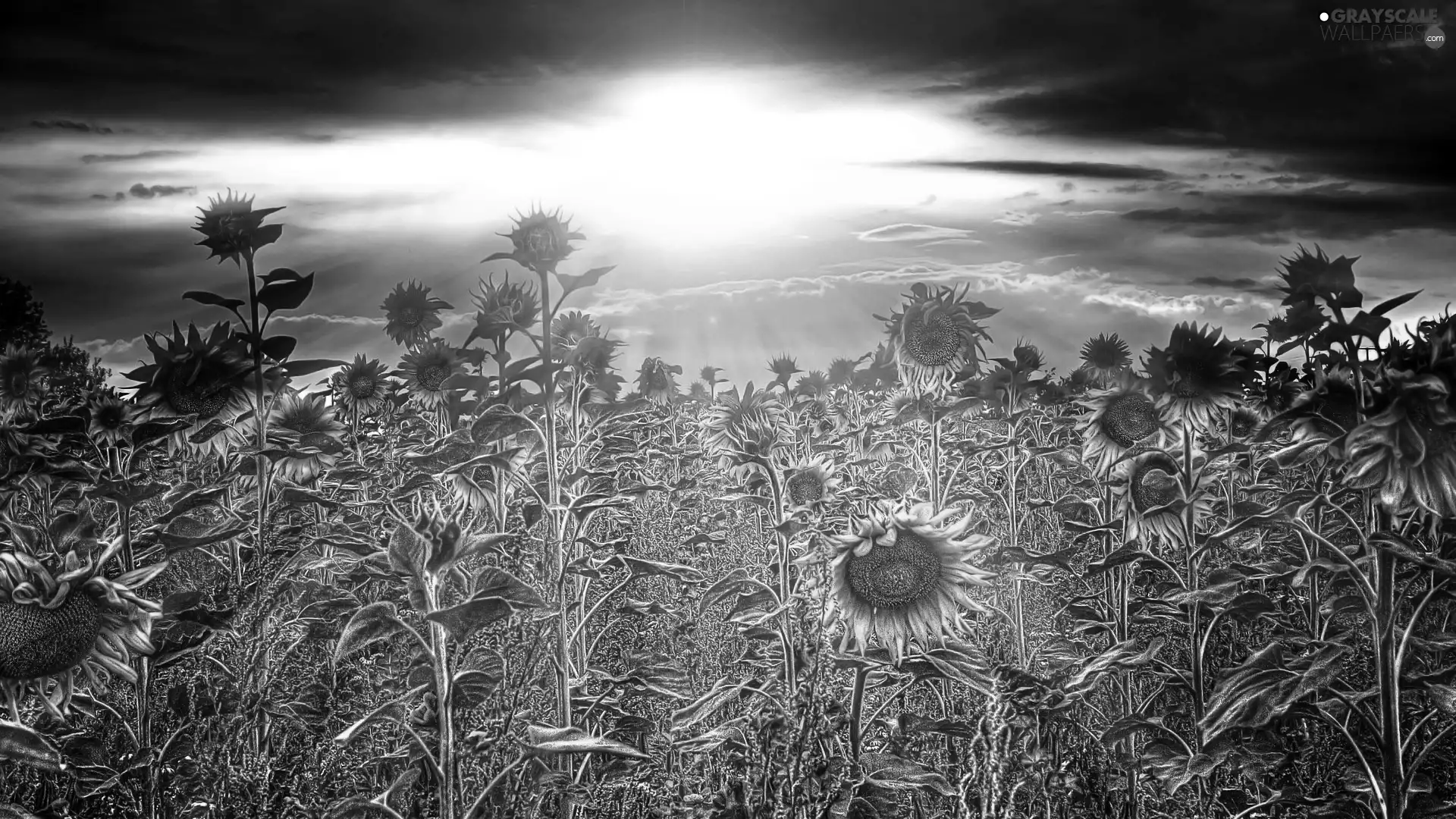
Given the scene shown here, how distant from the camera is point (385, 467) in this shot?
5.76 metres

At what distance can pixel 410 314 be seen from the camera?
361 inches

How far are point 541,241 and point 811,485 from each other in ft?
6.32

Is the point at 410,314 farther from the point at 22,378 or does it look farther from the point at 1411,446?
the point at 1411,446

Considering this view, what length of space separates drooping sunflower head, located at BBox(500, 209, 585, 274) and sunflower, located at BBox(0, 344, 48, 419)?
5.44m

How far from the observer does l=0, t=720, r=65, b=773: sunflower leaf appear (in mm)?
1891

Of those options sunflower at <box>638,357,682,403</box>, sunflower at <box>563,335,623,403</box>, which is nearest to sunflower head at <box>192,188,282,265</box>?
sunflower at <box>563,335,623,403</box>

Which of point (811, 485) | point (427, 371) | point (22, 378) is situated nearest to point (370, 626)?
point (811, 485)

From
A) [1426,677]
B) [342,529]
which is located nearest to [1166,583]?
[1426,677]

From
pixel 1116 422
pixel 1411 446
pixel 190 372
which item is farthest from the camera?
pixel 1116 422

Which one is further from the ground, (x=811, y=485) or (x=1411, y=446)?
(x=1411, y=446)

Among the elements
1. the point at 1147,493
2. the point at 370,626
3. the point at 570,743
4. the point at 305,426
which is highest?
the point at 370,626

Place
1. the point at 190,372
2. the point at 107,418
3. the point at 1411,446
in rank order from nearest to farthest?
the point at 1411,446, the point at 190,372, the point at 107,418

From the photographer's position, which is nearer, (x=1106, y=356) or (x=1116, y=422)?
(x=1116, y=422)

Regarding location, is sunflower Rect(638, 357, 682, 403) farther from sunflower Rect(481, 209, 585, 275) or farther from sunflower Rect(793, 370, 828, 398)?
sunflower Rect(481, 209, 585, 275)
